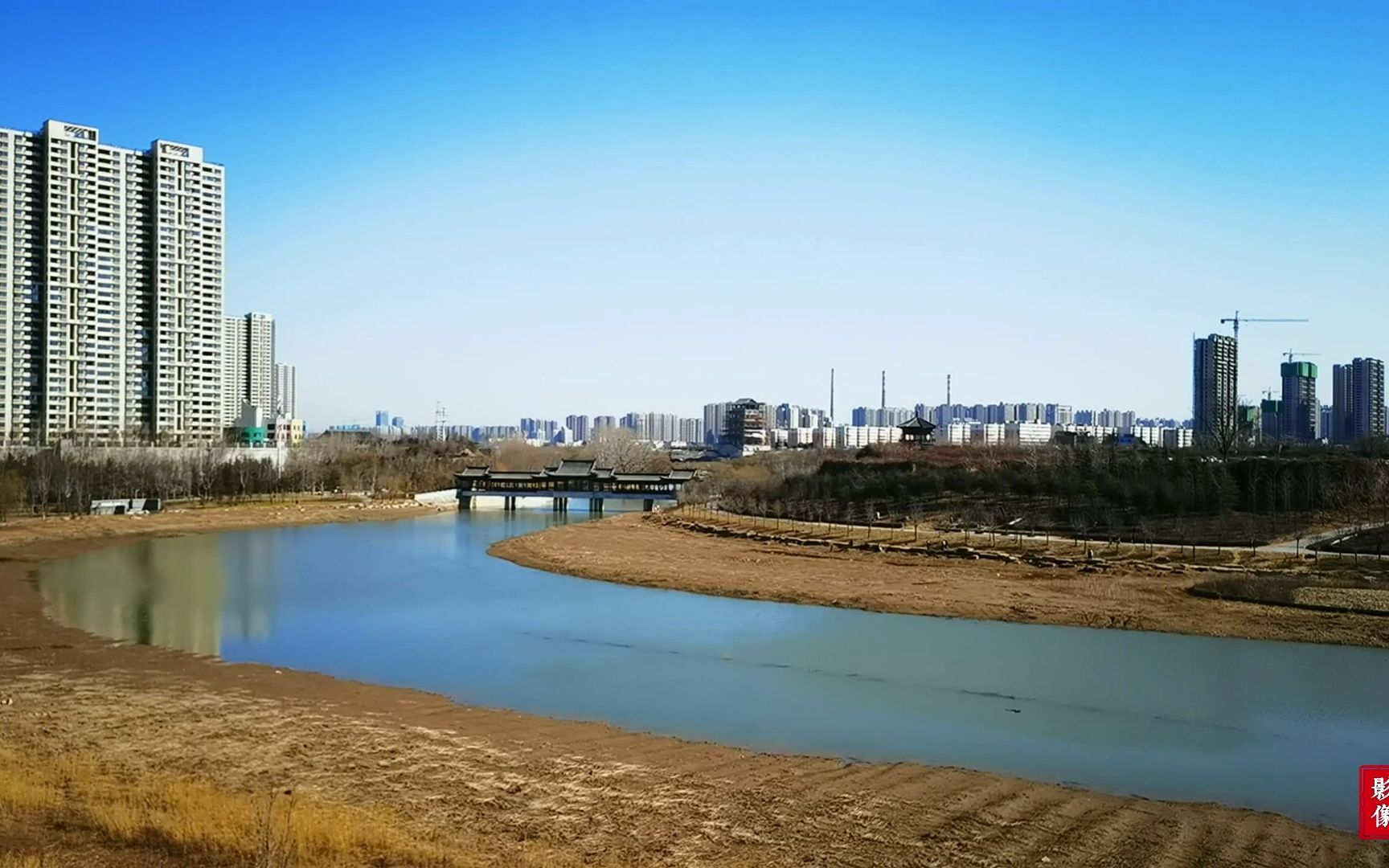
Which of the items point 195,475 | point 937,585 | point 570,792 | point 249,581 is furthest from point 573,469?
point 570,792

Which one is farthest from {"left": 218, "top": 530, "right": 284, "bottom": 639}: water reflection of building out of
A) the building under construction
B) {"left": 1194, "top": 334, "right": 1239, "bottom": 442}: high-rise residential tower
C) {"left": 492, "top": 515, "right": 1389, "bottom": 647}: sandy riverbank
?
the building under construction

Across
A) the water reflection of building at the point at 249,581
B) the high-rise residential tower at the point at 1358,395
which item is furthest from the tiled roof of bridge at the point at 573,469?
the high-rise residential tower at the point at 1358,395

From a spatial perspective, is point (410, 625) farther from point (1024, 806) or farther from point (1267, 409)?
point (1267, 409)

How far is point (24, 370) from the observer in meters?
46.2

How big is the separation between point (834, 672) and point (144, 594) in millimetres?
14387

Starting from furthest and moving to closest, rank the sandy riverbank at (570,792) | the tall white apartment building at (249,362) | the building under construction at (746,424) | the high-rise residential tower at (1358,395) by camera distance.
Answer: the building under construction at (746,424), the tall white apartment building at (249,362), the high-rise residential tower at (1358,395), the sandy riverbank at (570,792)

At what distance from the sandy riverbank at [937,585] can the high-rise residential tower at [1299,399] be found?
7434cm

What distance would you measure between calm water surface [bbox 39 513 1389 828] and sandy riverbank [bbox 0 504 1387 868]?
2.63 feet

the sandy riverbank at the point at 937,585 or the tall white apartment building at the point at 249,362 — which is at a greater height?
the tall white apartment building at the point at 249,362

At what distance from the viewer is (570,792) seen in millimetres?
8031

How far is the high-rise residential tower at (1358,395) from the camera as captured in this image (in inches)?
3169

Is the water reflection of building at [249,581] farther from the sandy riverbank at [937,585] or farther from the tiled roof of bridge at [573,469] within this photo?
the tiled roof of bridge at [573,469]

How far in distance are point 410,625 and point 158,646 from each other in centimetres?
380

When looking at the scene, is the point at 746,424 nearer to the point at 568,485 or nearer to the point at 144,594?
the point at 568,485
